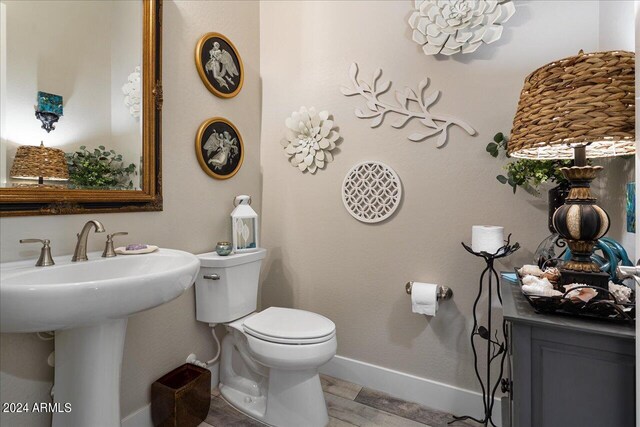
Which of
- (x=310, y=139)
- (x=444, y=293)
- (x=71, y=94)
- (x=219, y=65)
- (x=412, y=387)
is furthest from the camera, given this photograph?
(x=310, y=139)

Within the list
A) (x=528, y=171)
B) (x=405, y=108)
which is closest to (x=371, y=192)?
(x=405, y=108)

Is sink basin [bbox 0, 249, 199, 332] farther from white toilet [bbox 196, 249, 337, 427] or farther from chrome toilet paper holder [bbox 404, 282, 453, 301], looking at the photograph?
chrome toilet paper holder [bbox 404, 282, 453, 301]

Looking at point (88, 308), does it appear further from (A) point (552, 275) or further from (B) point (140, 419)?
(A) point (552, 275)

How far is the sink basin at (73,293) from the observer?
747mm

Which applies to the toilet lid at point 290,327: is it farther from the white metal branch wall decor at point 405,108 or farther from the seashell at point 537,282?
the white metal branch wall decor at point 405,108

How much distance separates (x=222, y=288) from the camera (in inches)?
62.7

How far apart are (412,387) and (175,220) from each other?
155cm

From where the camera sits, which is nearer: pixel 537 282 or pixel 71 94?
pixel 537 282

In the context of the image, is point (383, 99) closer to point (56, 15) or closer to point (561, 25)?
point (561, 25)

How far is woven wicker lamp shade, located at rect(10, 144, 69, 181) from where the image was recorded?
3.50 feet

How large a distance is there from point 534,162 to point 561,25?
0.66 meters

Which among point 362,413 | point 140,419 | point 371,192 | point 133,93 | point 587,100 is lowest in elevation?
point 362,413

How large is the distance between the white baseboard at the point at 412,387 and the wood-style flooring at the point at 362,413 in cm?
4

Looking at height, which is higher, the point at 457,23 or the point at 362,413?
the point at 457,23
